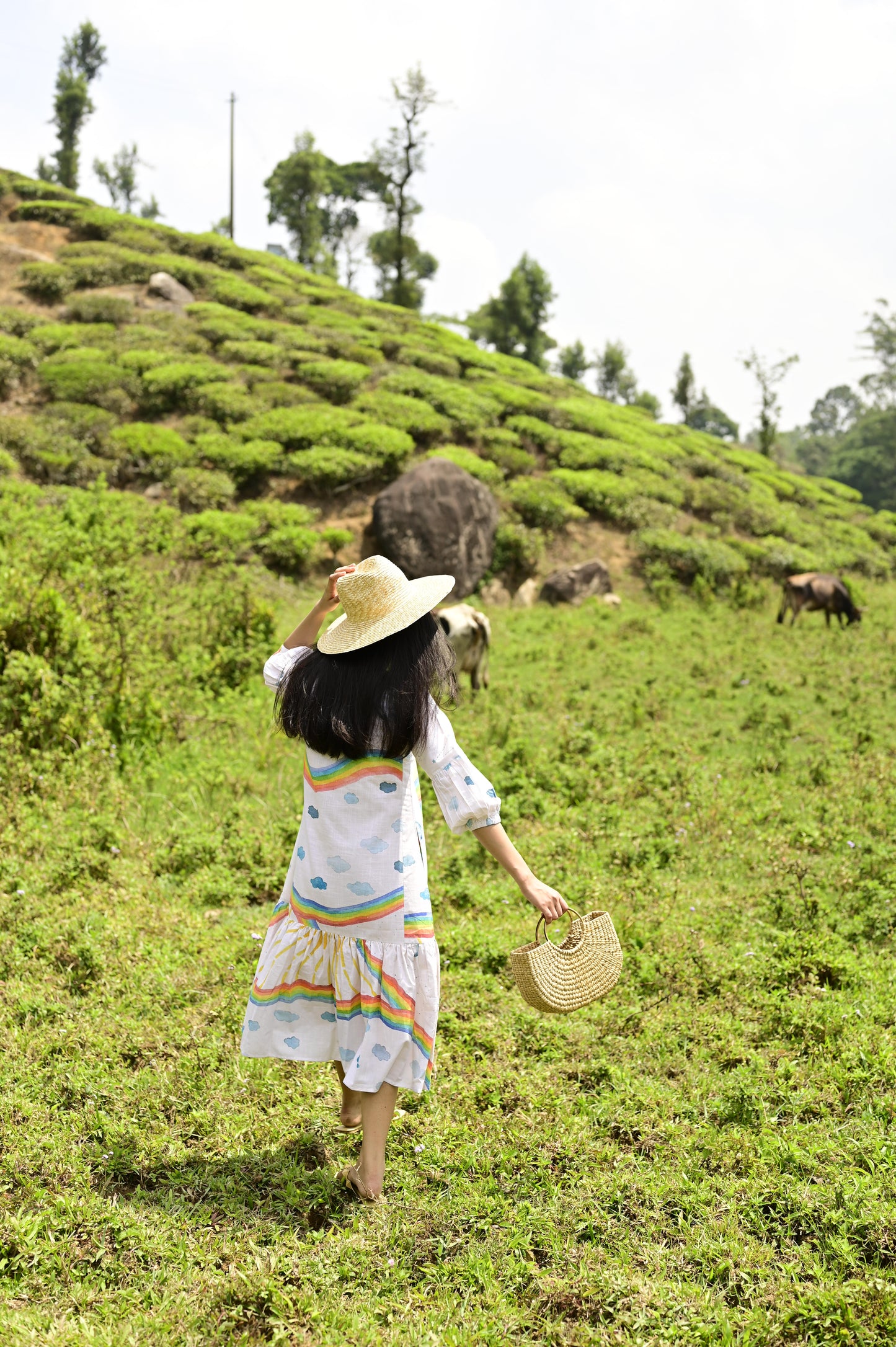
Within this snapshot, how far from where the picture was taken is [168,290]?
71.6ft

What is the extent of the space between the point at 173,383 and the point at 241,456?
3.04m

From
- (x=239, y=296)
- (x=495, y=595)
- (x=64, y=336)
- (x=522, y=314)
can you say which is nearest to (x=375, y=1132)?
(x=495, y=595)

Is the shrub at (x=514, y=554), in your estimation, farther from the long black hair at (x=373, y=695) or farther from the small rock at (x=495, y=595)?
the long black hair at (x=373, y=695)

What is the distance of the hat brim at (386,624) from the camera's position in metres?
2.38

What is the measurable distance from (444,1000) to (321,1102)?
2.38 feet

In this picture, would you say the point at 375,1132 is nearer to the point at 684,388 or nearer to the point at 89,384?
the point at 89,384

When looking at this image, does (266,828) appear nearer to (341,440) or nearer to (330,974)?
(330,974)

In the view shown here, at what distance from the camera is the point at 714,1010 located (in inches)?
143

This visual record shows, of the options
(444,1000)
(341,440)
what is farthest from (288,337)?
(444,1000)

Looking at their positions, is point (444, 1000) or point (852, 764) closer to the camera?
point (444, 1000)

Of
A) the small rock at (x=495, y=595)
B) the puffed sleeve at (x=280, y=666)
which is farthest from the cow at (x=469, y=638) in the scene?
the puffed sleeve at (x=280, y=666)

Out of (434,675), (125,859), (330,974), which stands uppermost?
(434,675)

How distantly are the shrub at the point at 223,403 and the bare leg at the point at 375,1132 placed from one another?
14140 millimetres

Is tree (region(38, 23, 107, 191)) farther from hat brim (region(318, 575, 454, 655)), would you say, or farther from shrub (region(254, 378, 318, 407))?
hat brim (region(318, 575, 454, 655))
